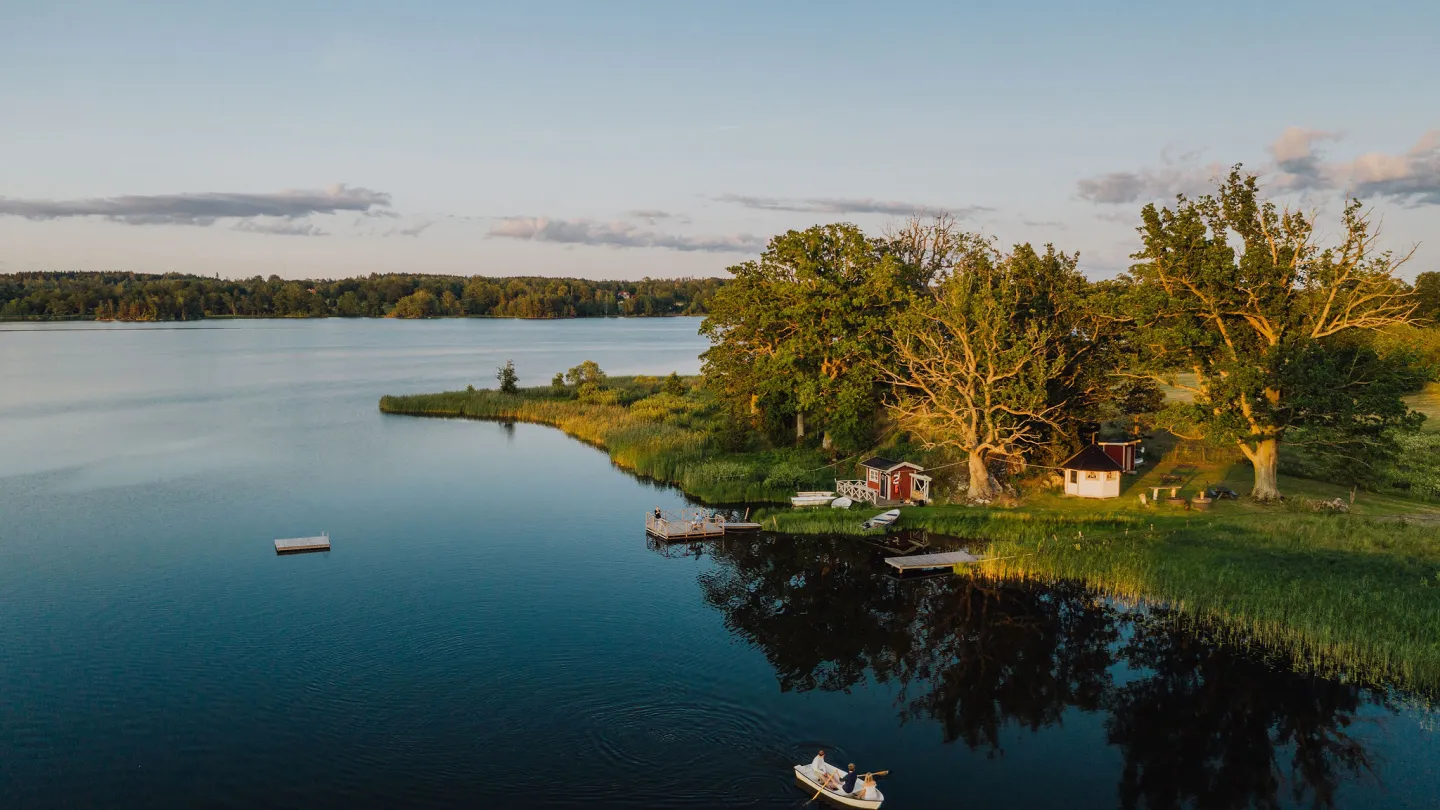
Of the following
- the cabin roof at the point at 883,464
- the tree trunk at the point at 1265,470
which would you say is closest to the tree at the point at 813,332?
the cabin roof at the point at 883,464

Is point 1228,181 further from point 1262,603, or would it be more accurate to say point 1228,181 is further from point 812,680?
point 812,680

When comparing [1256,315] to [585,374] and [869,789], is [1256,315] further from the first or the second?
[585,374]

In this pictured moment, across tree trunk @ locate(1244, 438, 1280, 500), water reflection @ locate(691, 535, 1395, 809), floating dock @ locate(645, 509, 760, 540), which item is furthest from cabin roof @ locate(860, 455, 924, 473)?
tree trunk @ locate(1244, 438, 1280, 500)

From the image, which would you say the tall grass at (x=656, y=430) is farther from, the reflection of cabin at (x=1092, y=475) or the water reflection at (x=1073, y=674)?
the water reflection at (x=1073, y=674)

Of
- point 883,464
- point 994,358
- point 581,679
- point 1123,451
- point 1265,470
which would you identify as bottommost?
point 581,679

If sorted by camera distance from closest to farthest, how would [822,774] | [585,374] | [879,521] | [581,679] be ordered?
[822,774] < [581,679] < [879,521] < [585,374]

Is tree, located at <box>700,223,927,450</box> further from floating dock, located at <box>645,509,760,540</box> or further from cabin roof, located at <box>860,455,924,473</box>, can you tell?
floating dock, located at <box>645,509,760,540</box>

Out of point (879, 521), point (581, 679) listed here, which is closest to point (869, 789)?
point (581, 679)
